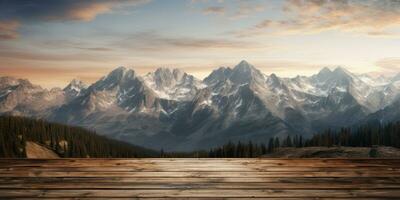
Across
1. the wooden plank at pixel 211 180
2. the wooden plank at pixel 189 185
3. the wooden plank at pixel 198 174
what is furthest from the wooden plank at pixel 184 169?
the wooden plank at pixel 189 185

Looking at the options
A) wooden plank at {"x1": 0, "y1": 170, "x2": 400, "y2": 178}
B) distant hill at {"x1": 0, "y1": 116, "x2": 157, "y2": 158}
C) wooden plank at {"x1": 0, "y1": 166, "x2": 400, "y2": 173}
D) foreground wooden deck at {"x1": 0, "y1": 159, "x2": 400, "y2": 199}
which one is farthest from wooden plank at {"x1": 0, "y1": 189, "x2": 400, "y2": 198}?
distant hill at {"x1": 0, "y1": 116, "x2": 157, "y2": 158}

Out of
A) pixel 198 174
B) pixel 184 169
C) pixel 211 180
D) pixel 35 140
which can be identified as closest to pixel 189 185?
pixel 211 180

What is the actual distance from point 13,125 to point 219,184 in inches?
7373

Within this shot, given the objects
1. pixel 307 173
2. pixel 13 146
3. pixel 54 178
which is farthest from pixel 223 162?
pixel 13 146

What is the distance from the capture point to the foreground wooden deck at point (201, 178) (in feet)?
30.1

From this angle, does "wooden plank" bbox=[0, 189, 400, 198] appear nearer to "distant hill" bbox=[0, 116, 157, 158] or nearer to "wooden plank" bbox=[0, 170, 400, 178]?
"wooden plank" bbox=[0, 170, 400, 178]

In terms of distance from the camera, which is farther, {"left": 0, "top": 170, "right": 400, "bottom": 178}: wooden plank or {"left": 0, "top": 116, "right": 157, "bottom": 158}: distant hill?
{"left": 0, "top": 116, "right": 157, "bottom": 158}: distant hill

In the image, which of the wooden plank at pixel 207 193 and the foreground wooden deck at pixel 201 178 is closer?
the wooden plank at pixel 207 193

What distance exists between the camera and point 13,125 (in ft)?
593

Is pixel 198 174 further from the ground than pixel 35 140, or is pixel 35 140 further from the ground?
pixel 198 174

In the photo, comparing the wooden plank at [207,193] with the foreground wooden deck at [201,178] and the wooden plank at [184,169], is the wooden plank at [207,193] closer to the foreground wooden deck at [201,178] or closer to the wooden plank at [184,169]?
the foreground wooden deck at [201,178]

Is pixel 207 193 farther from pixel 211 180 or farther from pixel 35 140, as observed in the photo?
pixel 35 140

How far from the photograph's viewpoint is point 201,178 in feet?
35.4

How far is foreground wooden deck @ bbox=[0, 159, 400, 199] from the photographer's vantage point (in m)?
9.19
